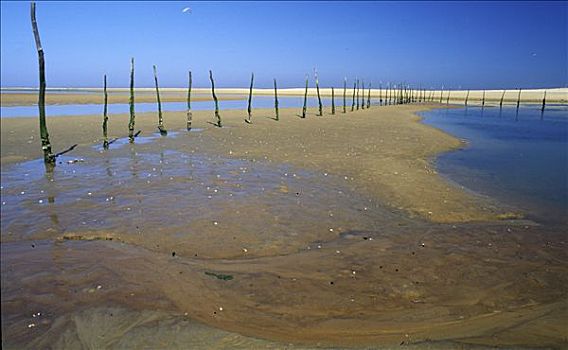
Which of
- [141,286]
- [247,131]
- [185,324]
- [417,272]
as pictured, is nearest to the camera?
[185,324]

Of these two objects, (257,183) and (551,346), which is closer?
(551,346)

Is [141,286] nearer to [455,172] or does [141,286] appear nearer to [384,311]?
[384,311]

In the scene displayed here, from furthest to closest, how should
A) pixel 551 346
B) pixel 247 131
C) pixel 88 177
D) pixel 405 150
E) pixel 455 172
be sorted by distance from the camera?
pixel 247 131, pixel 405 150, pixel 455 172, pixel 88 177, pixel 551 346

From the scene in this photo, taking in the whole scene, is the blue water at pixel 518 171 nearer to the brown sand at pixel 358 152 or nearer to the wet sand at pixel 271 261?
the brown sand at pixel 358 152

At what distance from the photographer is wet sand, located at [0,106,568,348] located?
13.8ft

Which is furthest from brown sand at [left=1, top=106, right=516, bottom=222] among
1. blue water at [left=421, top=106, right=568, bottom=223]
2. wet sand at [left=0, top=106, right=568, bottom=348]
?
blue water at [left=421, top=106, right=568, bottom=223]

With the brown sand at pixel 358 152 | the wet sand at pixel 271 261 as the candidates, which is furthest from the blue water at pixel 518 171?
the wet sand at pixel 271 261

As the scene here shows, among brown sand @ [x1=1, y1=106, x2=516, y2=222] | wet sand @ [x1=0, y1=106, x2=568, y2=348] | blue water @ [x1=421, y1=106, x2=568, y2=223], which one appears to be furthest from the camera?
blue water @ [x1=421, y1=106, x2=568, y2=223]

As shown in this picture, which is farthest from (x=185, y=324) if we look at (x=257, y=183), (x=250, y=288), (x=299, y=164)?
(x=299, y=164)

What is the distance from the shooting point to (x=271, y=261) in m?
5.90

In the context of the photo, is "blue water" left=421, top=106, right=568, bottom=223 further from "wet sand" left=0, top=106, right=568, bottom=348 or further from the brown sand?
"wet sand" left=0, top=106, right=568, bottom=348

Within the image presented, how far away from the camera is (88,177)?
10359mm

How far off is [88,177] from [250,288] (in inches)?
279

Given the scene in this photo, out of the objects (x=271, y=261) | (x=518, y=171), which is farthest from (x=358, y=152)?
(x=271, y=261)
